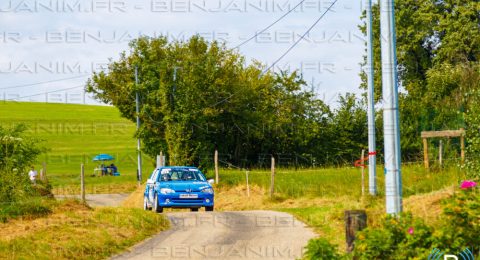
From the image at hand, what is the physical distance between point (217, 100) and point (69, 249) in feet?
135

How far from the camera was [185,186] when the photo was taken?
25.7 metres

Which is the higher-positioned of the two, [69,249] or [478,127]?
[478,127]

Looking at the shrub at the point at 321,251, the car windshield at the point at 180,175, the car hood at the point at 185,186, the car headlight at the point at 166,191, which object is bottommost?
the car headlight at the point at 166,191

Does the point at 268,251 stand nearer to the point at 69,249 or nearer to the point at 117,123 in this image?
the point at 69,249

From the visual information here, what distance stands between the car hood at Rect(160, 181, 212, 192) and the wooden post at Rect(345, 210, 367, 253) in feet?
50.6

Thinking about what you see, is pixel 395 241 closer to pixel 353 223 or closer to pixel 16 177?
pixel 353 223

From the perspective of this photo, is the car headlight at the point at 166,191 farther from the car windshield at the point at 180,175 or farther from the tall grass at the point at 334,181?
the tall grass at the point at 334,181

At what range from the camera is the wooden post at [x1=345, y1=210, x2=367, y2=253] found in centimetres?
1036

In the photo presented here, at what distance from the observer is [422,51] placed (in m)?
52.0

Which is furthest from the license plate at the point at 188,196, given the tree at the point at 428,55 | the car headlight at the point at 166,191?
the tree at the point at 428,55

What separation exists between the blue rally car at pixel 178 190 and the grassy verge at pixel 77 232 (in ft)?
14.9

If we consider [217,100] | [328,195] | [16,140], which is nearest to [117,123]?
[217,100]

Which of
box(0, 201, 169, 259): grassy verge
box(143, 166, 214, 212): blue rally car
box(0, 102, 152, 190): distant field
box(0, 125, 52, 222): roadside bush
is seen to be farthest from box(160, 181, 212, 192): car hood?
box(0, 102, 152, 190): distant field

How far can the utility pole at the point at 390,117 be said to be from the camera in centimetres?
1038
